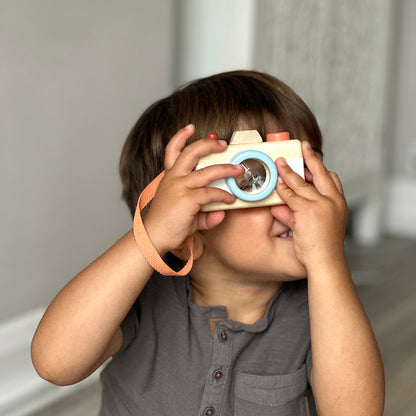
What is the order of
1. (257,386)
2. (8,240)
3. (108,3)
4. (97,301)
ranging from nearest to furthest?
(97,301)
(257,386)
(8,240)
(108,3)

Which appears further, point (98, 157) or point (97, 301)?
point (98, 157)

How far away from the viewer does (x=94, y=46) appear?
1.40 meters

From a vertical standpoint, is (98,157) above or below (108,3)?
below

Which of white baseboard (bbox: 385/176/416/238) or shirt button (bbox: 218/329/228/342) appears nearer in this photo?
shirt button (bbox: 218/329/228/342)

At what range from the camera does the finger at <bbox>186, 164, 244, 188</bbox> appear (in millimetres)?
687

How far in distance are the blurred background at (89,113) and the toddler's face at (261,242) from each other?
644 millimetres

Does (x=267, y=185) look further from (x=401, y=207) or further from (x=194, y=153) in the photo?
(x=401, y=207)

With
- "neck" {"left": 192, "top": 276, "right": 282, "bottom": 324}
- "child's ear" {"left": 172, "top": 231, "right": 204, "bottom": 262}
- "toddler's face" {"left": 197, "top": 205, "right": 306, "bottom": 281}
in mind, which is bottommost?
"neck" {"left": 192, "top": 276, "right": 282, "bottom": 324}

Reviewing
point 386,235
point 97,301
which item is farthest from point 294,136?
point 386,235

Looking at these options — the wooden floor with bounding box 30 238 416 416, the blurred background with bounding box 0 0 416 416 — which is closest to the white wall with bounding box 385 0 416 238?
the wooden floor with bounding box 30 238 416 416

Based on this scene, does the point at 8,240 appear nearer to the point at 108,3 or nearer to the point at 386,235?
the point at 108,3

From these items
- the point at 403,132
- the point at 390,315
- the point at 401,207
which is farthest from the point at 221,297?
the point at 403,132

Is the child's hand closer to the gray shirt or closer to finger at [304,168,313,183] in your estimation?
finger at [304,168,313,183]

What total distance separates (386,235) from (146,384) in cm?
208
